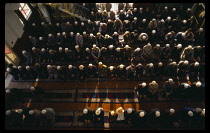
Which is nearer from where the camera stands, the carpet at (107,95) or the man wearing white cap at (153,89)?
the man wearing white cap at (153,89)

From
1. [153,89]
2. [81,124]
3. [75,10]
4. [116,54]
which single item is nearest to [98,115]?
[81,124]

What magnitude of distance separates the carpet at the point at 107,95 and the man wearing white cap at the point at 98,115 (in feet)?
4.30

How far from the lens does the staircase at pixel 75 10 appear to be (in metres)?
12.7

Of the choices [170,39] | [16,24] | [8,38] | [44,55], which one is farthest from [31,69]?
[170,39]

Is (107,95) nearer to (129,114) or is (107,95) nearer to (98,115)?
(98,115)

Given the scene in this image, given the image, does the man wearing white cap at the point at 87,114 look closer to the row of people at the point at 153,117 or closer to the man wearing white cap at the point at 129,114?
the row of people at the point at 153,117

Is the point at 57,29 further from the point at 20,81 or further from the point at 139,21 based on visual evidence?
the point at 139,21

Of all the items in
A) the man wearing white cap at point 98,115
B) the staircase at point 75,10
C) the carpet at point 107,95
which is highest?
the staircase at point 75,10

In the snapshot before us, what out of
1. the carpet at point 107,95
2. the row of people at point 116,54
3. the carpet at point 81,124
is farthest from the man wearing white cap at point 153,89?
the carpet at point 81,124

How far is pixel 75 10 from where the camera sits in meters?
13.4

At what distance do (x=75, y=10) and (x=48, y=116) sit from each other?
9.37 metres

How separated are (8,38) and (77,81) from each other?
5681 mm

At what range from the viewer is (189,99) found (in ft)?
29.3

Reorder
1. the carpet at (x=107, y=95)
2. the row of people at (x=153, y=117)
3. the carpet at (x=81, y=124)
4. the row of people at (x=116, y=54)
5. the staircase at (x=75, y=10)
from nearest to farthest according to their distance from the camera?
the row of people at (x=153, y=117), the carpet at (x=81, y=124), the carpet at (x=107, y=95), the row of people at (x=116, y=54), the staircase at (x=75, y=10)
